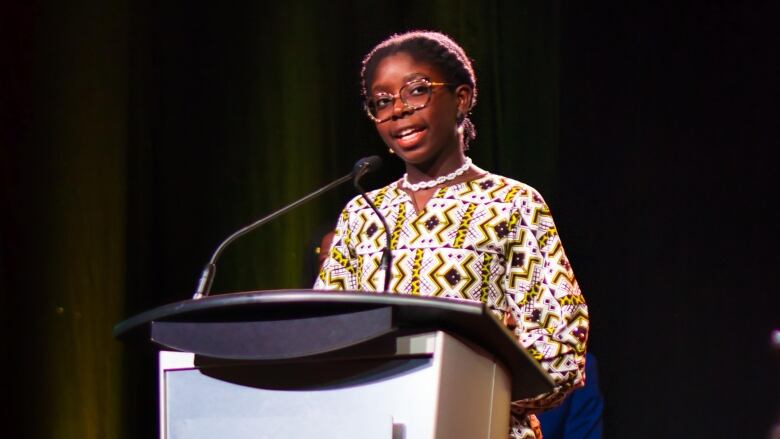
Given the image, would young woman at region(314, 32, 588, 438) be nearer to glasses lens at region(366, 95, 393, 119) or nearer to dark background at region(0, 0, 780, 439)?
glasses lens at region(366, 95, 393, 119)

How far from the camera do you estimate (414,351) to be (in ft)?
3.99

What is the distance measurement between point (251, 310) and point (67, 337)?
190 cm

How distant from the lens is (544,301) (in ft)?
5.74

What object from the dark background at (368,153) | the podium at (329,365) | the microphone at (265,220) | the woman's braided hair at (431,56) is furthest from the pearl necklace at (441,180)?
the dark background at (368,153)

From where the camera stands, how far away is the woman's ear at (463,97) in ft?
7.11

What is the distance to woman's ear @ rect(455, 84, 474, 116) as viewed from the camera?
217 centimetres

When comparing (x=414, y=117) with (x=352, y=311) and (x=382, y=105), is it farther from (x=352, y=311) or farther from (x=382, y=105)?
(x=352, y=311)

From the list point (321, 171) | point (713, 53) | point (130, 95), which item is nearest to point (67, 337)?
point (130, 95)

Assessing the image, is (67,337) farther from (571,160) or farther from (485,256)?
(571,160)

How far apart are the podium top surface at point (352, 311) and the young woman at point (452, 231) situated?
0.99ft

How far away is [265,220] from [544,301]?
528mm

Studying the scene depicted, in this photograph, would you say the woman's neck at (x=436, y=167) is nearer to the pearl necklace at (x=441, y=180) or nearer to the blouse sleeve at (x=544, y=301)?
the pearl necklace at (x=441, y=180)

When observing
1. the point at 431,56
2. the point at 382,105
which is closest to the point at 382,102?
the point at 382,105

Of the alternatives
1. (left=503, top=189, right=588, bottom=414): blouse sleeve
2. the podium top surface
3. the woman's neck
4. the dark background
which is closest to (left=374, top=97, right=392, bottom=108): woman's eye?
the woman's neck
